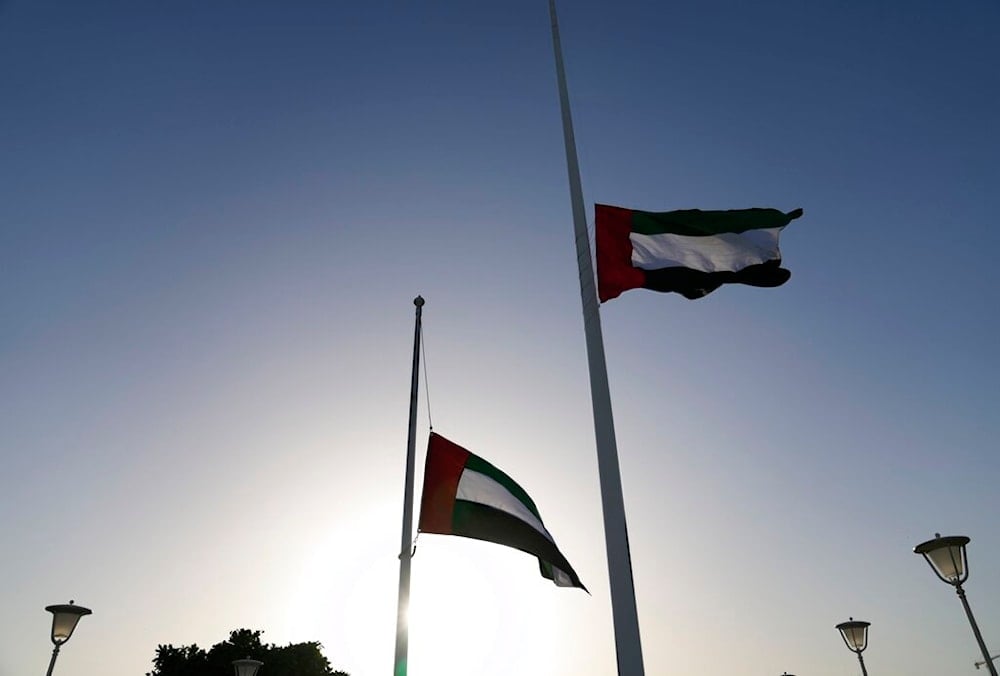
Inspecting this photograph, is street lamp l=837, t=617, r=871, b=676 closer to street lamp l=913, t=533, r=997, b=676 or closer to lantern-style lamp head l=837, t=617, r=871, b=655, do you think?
lantern-style lamp head l=837, t=617, r=871, b=655

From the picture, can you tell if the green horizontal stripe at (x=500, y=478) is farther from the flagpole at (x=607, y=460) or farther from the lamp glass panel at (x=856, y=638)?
the lamp glass panel at (x=856, y=638)

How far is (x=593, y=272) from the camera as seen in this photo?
876 cm

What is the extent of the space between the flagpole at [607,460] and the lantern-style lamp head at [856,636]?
56.0 feet

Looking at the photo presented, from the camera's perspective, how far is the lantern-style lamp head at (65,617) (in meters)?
15.5

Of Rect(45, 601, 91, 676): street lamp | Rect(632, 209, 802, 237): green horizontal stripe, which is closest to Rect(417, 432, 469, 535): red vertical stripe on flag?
Rect(632, 209, 802, 237): green horizontal stripe

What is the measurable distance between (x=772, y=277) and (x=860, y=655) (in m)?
15.8

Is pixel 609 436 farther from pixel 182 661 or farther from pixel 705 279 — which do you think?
pixel 182 661

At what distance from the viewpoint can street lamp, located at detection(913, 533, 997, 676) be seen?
12461mm

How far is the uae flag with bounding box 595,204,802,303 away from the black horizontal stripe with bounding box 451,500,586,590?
3989mm

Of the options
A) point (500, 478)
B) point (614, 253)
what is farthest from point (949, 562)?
point (614, 253)

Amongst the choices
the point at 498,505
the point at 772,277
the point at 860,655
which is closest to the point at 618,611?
the point at 498,505

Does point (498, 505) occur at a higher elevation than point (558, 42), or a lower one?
lower

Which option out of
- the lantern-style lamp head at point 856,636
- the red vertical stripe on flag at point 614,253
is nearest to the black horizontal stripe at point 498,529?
the red vertical stripe on flag at point 614,253

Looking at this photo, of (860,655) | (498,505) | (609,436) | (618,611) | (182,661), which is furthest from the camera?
(182,661)
